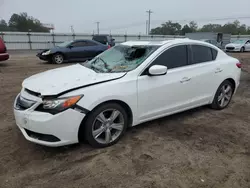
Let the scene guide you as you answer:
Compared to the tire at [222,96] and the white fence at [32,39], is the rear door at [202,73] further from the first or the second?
the white fence at [32,39]

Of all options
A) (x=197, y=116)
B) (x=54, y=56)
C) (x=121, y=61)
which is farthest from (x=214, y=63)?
(x=54, y=56)

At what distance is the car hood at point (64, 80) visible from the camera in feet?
9.97

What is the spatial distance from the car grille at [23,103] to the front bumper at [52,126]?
0.07m

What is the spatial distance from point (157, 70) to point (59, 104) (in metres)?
1.56

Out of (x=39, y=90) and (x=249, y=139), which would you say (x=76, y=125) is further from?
(x=249, y=139)

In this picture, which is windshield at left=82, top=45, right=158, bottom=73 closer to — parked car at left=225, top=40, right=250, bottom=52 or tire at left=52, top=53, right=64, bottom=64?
tire at left=52, top=53, right=64, bottom=64

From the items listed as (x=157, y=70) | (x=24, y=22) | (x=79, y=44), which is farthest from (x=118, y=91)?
(x=24, y=22)

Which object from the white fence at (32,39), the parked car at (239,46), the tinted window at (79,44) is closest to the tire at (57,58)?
the tinted window at (79,44)

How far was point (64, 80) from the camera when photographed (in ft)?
10.9

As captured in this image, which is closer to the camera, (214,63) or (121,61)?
(121,61)

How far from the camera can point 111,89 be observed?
10.5ft

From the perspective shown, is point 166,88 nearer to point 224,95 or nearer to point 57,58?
point 224,95

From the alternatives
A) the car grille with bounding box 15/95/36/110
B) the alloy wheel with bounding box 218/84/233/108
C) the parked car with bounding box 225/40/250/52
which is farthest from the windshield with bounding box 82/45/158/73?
the parked car with bounding box 225/40/250/52

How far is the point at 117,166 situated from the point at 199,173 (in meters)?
1.03
